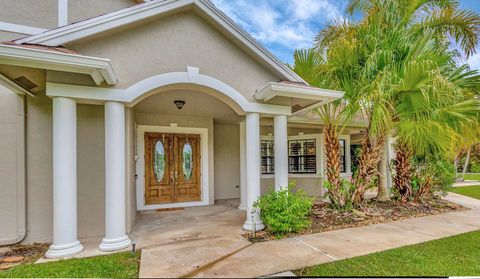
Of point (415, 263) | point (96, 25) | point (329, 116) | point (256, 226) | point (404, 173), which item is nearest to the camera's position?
point (415, 263)

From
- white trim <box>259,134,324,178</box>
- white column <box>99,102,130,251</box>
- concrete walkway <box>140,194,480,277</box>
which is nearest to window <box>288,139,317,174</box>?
white trim <box>259,134,324,178</box>

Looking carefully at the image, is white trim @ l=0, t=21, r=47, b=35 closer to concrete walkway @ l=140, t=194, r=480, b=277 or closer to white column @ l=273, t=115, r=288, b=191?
concrete walkway @ l=140, t=194, r=480, b=277

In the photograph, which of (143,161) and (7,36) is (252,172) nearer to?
(143,161)

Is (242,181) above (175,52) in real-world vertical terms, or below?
below

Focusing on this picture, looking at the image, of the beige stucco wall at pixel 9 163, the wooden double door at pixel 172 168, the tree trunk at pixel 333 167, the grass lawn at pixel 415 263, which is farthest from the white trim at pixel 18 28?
the tree trunk at pixel 333 167

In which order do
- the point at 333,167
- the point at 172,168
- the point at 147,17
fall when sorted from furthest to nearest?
the point at 172,168 < the point at 333,167 < the point at 147,17

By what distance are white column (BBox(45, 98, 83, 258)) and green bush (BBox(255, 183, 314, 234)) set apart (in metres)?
3.77

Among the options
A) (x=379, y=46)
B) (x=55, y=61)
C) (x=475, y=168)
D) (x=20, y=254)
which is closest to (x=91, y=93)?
(x=55, y=61)

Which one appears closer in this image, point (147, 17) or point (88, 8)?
point (147, 17)

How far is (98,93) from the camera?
4.90 m

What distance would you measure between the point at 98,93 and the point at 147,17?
1870 millimetres

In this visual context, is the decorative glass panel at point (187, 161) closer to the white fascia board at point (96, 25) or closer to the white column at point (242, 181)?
the white column at point (242, 181)

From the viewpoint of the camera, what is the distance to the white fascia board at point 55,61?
3904 mm

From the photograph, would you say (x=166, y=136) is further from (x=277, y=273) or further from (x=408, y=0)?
(x=408, y=0)
